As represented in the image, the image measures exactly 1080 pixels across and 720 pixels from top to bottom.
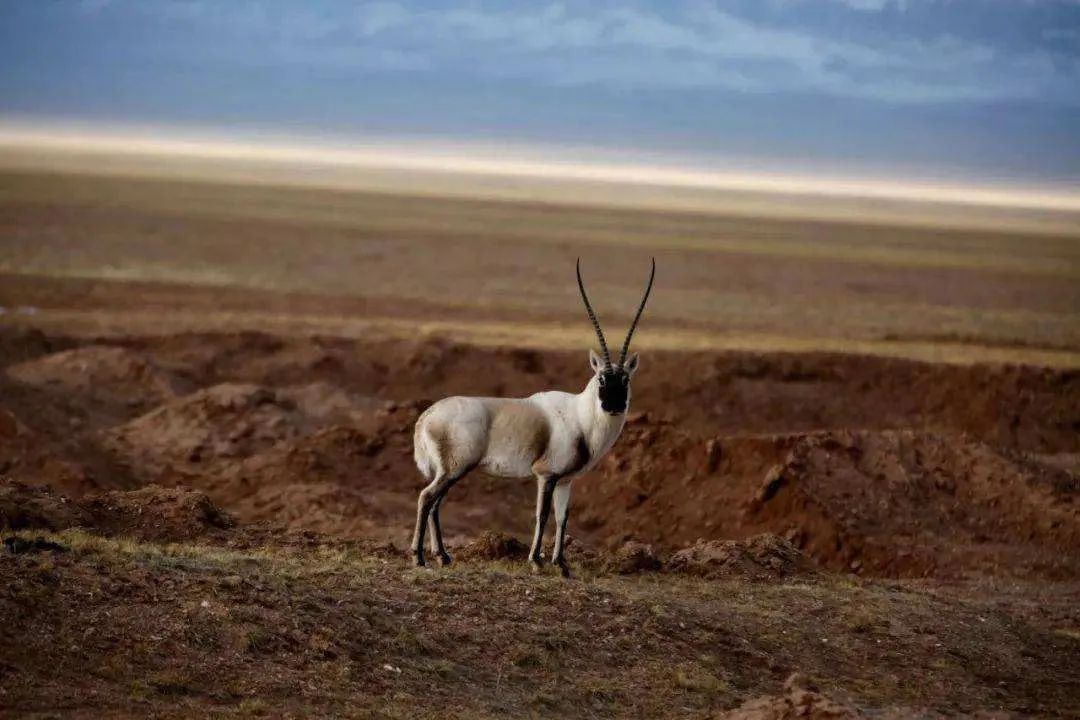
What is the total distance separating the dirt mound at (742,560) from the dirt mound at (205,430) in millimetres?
10133

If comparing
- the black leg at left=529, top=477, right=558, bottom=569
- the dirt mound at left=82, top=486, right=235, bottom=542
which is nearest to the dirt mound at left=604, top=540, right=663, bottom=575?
the black leg at left=529, top=477, right=558, bottom=569

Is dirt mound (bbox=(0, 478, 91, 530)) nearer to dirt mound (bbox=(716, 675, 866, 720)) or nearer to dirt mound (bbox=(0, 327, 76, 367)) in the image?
dirt mound (bbox=(716, 675, 866, 720))

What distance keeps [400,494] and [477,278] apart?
4376 cm

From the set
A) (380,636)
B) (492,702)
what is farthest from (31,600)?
(492,702)

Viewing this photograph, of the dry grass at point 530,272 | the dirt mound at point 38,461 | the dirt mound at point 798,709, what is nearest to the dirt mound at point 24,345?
the dry grass at point 530,272

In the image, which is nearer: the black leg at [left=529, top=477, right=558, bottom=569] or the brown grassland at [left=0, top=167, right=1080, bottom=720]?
the brown grassland at [left=0, top=167, right=1080, bottom=720]

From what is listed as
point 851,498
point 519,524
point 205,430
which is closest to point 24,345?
point 205,430

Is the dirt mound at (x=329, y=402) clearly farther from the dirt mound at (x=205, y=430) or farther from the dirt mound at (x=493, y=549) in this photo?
the dirt mound at (x=493, y=549)

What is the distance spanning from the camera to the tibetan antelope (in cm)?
1461

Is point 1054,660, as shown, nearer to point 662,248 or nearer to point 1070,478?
point 1070,478

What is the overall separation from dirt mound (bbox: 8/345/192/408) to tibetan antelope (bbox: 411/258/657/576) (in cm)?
1488

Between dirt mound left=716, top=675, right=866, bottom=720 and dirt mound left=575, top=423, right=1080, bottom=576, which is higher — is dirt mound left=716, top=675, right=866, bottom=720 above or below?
above

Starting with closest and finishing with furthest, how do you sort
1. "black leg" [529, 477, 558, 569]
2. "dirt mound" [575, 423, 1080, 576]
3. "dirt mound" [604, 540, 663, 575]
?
"black leg" [529, 477, 558, 569], "dirt mound" [604, 540, 663, 575], "dirt mound" [575, 423, 1080, 576]

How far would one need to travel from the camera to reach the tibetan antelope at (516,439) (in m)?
14.6
